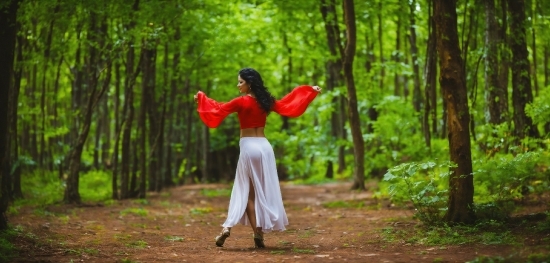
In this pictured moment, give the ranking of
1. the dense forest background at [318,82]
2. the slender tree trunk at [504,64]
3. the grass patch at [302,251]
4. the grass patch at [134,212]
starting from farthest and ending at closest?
the grass patch at [134,212], the slender tree trunk at [504,64], the dense forest background at [318,82], the grass patch at [302,251]

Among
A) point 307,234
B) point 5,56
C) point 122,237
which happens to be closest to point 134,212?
point 122,237

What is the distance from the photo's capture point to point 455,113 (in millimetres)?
9406

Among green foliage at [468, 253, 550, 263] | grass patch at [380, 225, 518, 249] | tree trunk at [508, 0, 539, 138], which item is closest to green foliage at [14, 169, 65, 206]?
grass patch at [380, 225, 518, 249]

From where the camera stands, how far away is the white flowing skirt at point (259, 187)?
8.73 m

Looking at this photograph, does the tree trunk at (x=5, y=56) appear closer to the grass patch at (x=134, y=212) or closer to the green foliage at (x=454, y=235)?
the green foliage at (x=454, y=235)

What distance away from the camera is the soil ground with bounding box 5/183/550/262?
24.3 ft

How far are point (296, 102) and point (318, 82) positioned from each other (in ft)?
86.4

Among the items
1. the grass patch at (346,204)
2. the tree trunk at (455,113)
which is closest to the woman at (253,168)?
the tree trunk at (455,113)

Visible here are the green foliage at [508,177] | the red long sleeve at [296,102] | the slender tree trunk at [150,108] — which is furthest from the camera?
the slender tree trunk at [150,108]

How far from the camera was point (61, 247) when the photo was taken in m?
8.44

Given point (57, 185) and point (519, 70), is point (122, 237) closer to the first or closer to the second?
point (519, 70)

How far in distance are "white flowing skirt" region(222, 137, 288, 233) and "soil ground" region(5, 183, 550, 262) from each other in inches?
16.3

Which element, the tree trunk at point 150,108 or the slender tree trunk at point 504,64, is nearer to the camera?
the slender tree trunk at point 504,64

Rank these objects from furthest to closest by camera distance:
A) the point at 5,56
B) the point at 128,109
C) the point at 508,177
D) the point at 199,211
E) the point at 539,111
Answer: the point at 128,109 → the point at 199,211 → the point at 539,111 → the point at 508,177 → the point at 5,56
